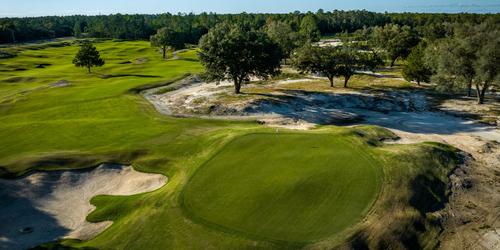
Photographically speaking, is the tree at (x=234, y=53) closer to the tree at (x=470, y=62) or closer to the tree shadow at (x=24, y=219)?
the tree at (x=470, y=62)

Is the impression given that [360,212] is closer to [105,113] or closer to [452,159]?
[452,159]

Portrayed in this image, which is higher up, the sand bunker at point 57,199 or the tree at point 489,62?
the tree at point 489,62

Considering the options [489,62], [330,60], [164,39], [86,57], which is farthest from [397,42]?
[86,57]

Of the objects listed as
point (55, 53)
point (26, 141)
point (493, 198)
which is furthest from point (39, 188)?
point (55, 53)

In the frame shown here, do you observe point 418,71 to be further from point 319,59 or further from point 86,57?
point 86,57

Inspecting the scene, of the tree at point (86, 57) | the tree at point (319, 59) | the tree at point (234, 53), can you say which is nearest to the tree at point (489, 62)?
the tree at point (319, 59)

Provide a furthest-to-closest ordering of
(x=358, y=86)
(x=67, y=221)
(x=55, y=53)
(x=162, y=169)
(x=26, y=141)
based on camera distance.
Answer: (x=55, y=53) → (x=358, y=86) → (x=26, y=141) → (x=162, y=169) → (x=67, y=221)
